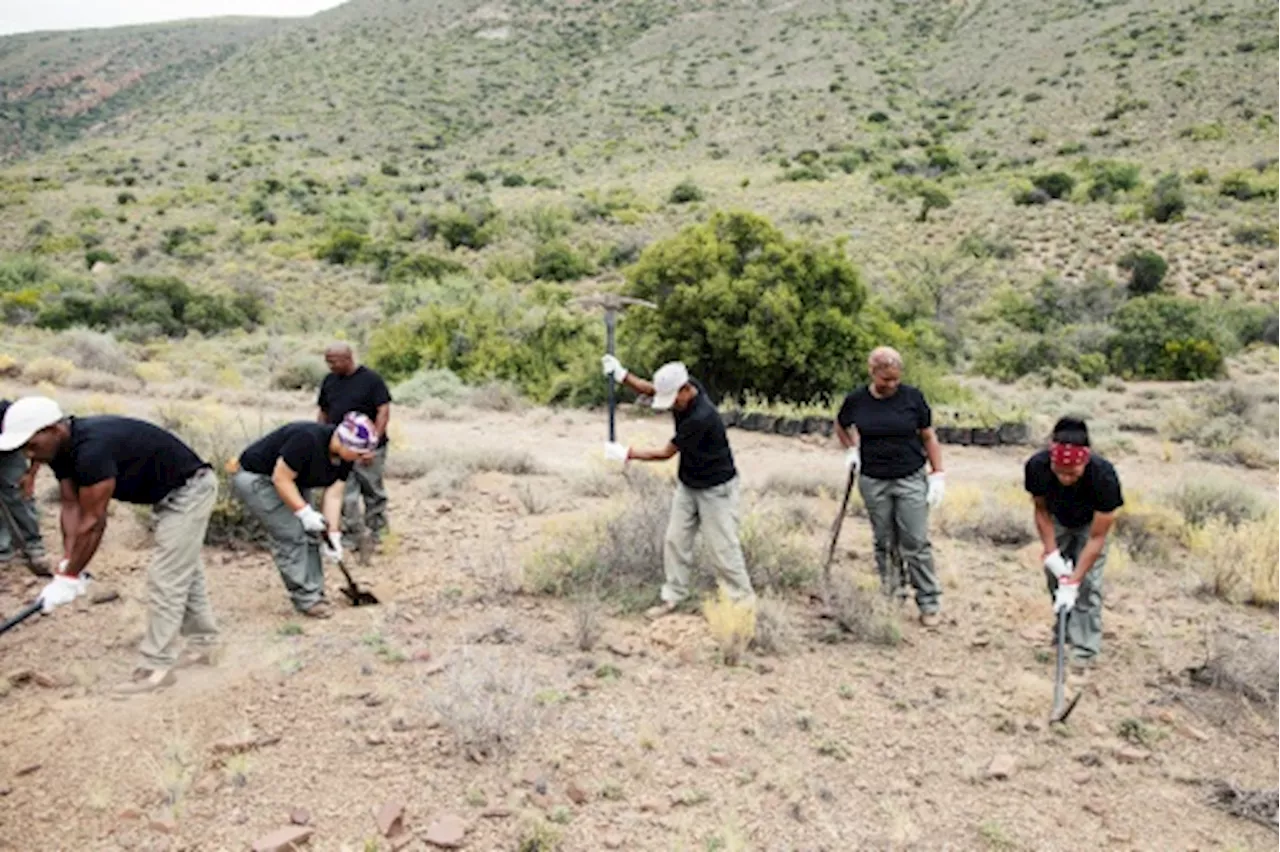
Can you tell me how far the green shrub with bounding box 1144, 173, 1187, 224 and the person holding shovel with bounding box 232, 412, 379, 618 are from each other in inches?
1190

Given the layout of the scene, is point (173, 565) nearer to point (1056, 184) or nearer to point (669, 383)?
point (669, 383)

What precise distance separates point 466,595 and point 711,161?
39939 millimetres

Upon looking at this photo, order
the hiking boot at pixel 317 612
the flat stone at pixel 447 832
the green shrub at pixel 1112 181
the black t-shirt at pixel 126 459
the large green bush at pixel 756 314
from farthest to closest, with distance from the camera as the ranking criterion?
the green shrub at pixel 1112 181 < the large green bush at pixel 756 314 < the hiking boot at pixel 317 612 < the black t-shirt at pixel 126 459 < the flat stone at pixel 447 832

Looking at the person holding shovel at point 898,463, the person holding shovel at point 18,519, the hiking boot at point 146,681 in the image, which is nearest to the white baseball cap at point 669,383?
the person holding shovel at point 898,463

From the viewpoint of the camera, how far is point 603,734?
5125mm

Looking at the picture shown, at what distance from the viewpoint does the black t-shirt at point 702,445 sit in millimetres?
6305

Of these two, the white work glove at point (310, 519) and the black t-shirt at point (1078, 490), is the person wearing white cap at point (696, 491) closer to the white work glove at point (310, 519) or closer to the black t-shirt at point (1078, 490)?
the black t-shirt at point (1078, 490)

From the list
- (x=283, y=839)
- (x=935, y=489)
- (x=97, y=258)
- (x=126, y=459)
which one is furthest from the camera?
(x=97, y=258)

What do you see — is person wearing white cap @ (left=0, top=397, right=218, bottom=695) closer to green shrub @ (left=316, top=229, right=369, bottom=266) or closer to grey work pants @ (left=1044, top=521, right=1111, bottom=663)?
grey work pants @ (left=1044, top=521, right=1111, bottom=663)

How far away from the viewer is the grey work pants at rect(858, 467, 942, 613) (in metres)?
6.84

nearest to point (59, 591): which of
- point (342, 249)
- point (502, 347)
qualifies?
point (502, 347)

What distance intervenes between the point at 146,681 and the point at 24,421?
166cm

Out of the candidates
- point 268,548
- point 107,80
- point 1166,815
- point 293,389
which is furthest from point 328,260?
point 107,80

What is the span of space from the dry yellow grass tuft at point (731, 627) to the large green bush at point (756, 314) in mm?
10080
